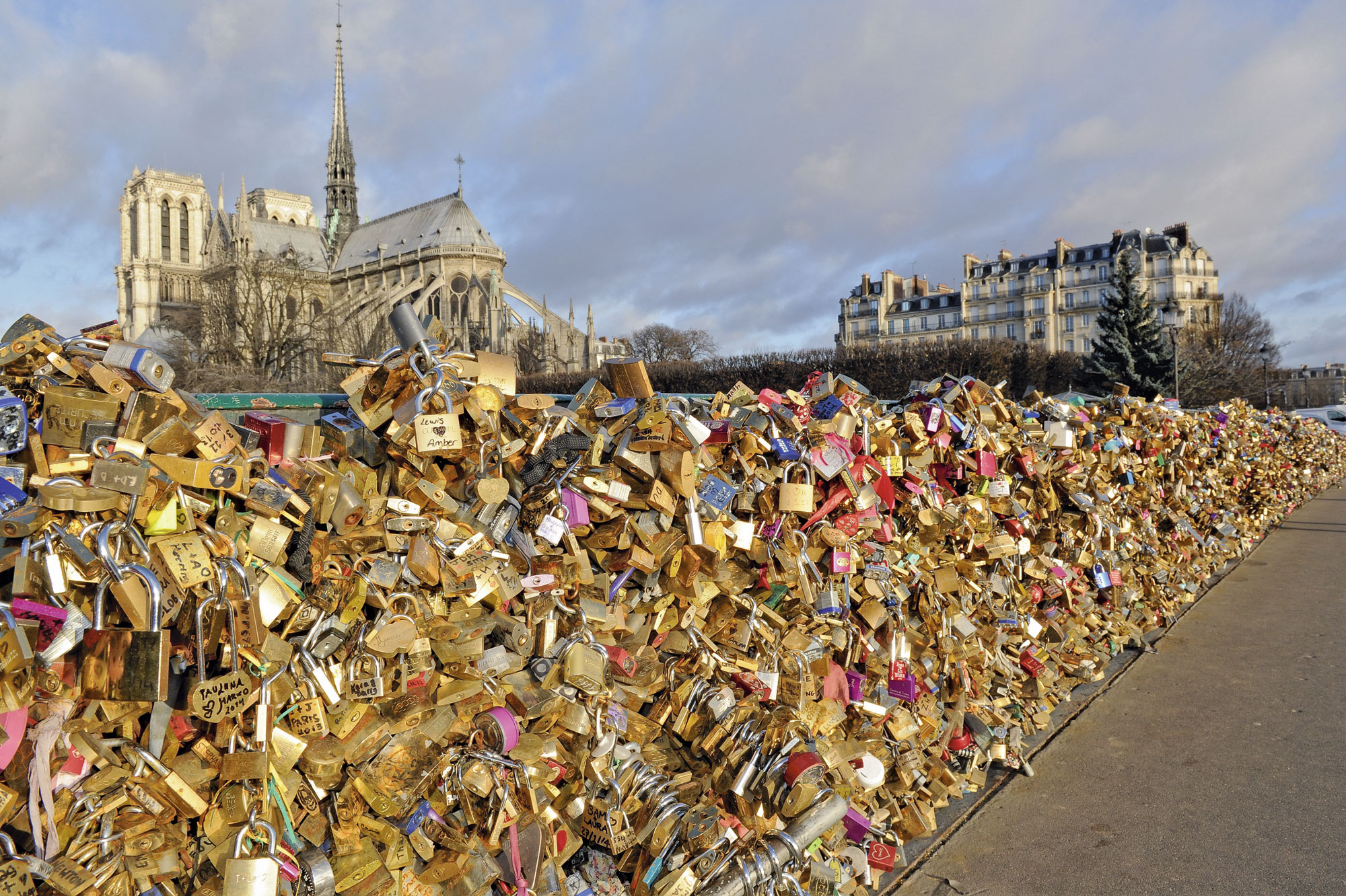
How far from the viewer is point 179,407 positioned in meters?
1.49

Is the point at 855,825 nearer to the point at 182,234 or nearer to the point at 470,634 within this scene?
the point at 470,634

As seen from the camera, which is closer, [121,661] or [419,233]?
[121,661]

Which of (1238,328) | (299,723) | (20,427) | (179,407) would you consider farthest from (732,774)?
(1238,328)

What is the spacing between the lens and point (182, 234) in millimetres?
77125

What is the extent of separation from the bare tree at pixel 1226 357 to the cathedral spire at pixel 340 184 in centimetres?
6404

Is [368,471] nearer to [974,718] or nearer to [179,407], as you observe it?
[179,407]

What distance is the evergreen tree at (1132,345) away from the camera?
2878 cm

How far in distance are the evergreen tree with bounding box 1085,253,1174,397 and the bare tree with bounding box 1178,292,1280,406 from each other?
85cm

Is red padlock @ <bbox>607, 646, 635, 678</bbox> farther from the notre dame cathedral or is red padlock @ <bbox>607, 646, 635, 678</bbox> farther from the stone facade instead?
the stone facade

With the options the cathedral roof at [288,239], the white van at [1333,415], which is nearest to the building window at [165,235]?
the cathedral roof at [288,239]

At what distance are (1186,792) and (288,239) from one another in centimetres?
8089

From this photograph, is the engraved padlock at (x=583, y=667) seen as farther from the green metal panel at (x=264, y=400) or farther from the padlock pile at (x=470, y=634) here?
the green metal panel at (x=264, y=400)

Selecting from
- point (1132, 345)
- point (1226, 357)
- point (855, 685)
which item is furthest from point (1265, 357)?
point (855, 685)

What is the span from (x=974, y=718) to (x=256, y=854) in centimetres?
286
